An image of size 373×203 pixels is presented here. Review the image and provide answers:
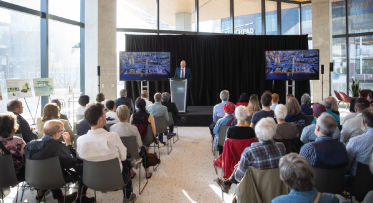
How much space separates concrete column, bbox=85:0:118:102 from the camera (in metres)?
8.05

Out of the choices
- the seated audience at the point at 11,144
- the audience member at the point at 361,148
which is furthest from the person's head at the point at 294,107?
the seated audience at the point at 11,144

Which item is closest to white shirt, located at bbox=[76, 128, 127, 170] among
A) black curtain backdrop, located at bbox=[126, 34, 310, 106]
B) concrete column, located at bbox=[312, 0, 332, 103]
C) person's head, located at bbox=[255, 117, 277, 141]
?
person's head, located at bbox=[255, 117, 277, 141]

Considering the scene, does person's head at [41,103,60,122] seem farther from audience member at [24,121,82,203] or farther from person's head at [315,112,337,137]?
person's head at [315,112,337,137]

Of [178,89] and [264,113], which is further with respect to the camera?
[178,89]

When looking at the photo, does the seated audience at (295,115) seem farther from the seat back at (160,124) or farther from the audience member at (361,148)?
the seat back at (160,124)

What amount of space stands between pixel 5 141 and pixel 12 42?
4.82 metres

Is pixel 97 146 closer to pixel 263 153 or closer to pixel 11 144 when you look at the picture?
pixel 11 144

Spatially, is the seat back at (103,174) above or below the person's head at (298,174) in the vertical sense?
below

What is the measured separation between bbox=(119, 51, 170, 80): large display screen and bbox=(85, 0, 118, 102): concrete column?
775 millimetres

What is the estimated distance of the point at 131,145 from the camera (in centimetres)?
288

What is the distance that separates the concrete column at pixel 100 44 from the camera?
26.4ft

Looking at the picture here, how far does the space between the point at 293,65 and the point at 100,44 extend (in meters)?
6.82

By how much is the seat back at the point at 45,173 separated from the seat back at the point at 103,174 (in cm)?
26

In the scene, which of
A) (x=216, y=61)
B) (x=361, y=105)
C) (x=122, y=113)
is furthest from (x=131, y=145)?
(x=216, y=61)
